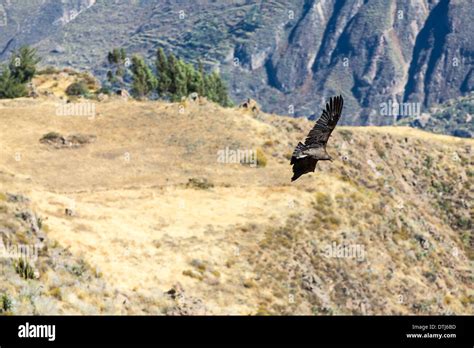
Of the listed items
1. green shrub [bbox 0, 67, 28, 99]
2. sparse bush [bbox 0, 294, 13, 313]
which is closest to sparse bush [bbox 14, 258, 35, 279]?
sparse bush [bbox 0, 294, 13, 313]

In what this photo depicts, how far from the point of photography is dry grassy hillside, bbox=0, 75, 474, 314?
3572 centimetres

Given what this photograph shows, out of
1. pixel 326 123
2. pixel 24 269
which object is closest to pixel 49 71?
pixel 24 269

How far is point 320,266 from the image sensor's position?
→ 1868 inches

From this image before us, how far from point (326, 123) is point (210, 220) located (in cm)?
3299

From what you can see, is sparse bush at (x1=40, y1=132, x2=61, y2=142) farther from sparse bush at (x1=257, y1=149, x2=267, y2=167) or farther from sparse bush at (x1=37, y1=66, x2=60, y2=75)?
sparse bush at (x1=37, y1=66, x2=60, y2=75)

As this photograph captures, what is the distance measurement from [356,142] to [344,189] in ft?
103

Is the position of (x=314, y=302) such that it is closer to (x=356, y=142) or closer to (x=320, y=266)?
(x=320, y=266)

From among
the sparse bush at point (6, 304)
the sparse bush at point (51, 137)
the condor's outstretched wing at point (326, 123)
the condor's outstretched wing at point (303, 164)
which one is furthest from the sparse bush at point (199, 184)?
the condor's outstretched wing at point (326, 123)

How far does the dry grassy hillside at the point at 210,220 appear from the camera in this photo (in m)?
35.7

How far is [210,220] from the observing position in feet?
162

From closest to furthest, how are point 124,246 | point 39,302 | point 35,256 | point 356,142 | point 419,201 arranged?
1. point 39,302
2. point 35,256
3. point 124,246
4. point 419,201
5. point 356,142

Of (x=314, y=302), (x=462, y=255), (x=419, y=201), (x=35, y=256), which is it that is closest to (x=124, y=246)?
(x=35, y=256)

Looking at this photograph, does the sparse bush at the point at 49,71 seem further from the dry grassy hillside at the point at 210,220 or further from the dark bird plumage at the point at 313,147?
the dark bird plumage at the point at 313,147
